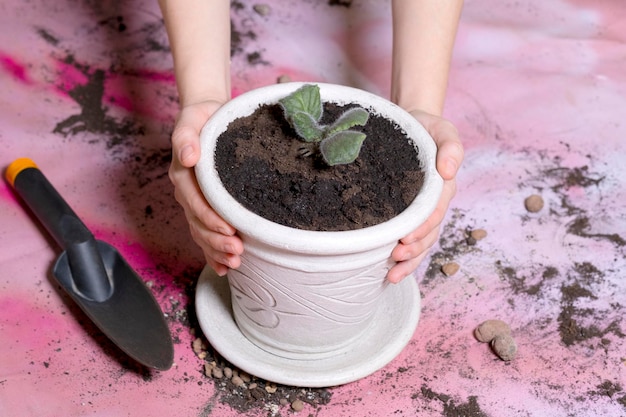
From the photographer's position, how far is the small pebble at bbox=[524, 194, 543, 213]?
1717 millimetres

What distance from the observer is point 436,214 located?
1222 millimetres

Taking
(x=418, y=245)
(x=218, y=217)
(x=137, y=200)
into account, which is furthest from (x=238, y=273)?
(x=137, y=200)

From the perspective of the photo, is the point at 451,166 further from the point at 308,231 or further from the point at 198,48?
the point at 198,48

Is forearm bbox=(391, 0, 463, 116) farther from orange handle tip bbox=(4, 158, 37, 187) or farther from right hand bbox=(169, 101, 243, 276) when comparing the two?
orange handle tip bbox=(4, 158, 37, 187)

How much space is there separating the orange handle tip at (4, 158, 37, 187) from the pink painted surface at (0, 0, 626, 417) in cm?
7

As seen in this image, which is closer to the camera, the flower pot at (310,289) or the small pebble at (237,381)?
the flower pot at (310,289)

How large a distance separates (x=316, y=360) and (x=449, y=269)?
0.37m

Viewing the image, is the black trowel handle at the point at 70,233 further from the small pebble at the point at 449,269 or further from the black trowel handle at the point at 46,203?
the small pebble at the point at 449,269

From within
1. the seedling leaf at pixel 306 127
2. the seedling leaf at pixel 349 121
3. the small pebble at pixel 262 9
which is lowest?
the small pebble at pixel 262 9

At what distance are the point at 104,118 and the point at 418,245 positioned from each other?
0.97 meters

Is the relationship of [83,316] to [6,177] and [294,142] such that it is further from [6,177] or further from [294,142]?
[294,142]

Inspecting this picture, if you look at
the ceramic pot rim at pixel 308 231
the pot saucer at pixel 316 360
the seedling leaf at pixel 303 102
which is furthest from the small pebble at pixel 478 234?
the seedling leaf at pixel 303 102

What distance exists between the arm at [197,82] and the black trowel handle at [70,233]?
222 millimetres

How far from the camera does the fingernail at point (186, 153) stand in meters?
1.17
